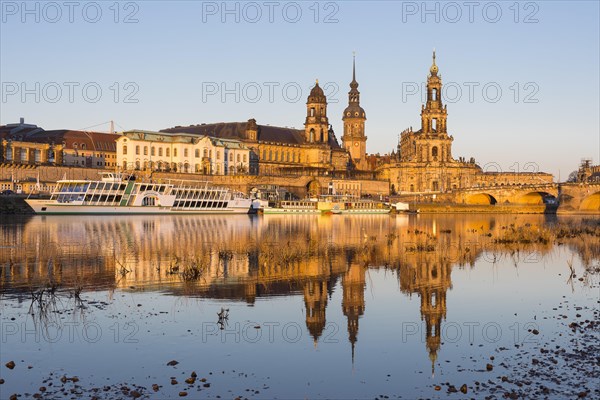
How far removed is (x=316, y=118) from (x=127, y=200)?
206ft

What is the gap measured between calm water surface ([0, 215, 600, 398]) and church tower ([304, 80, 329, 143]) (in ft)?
352

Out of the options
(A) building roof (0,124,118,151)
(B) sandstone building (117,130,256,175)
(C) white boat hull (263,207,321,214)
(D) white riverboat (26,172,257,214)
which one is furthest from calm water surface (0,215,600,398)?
(A) building roof (0,124,118,151)

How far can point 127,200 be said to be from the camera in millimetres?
80375

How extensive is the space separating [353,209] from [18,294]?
85549 mm

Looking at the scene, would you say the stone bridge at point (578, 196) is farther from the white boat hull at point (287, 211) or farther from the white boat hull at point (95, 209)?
the white boat hull at point (95, 209)

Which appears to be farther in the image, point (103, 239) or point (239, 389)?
point (103, 239)

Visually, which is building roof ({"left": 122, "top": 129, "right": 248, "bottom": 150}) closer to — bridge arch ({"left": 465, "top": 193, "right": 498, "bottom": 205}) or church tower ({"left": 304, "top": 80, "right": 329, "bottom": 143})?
church tower ({"left": 304, "top": 80, "right": 329, "bottom": 143})

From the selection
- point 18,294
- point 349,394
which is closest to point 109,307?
point 18,294

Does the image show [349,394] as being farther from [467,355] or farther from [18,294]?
[18,294]

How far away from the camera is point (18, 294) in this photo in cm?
1884

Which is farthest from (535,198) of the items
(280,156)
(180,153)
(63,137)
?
(63,137)

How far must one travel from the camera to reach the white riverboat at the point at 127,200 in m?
75.6

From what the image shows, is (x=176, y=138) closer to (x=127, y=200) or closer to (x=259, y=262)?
(x=127, y=200)

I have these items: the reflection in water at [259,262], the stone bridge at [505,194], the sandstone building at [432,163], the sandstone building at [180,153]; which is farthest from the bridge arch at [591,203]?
the reflection in water at [259,262]
